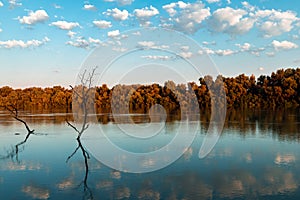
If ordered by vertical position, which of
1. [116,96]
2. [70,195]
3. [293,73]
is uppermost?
[293,73]

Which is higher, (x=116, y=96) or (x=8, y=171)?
(x=116, y=96)

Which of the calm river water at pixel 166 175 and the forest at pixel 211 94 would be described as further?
the forest at pixel 211 94

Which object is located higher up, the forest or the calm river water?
the forest

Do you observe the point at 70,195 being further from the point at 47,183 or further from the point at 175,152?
the point at 175,152

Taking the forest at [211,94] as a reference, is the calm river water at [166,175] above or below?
below

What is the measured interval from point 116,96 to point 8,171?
155 ft

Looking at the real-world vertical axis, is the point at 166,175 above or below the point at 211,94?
below

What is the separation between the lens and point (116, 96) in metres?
61.7

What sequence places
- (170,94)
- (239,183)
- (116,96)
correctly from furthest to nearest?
(170,94) < (116,96) < (239,183)

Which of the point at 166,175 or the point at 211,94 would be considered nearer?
the point at 166,175

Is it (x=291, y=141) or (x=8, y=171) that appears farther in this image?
(x=291, y=141)

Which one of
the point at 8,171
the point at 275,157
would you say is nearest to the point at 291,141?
the point at 275,157

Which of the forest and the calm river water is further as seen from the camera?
the forest

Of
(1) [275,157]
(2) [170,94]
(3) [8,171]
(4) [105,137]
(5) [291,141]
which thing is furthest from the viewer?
(2) [170,94]
